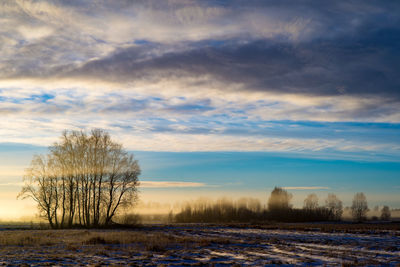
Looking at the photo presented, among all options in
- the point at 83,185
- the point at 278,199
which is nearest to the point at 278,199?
the point at 278,199

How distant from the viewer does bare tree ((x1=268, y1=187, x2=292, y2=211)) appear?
481 ft

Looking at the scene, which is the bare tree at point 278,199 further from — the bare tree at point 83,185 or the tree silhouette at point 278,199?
the bare tree at point 83,185

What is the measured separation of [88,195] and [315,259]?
156 ft

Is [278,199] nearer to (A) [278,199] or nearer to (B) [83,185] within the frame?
(A) [278,199]

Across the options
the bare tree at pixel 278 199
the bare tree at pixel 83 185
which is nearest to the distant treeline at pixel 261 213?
the bare tree at pixel 278 199

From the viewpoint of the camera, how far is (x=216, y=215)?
5389 inches

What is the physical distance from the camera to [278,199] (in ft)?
506

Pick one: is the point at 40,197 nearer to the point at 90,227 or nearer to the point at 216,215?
the point at 90,227

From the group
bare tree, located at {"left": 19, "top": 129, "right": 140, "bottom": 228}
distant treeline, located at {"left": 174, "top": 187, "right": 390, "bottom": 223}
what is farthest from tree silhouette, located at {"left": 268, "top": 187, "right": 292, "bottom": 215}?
bare tree, located at {"left": 19, "top": 129, "right": 140, "bottom": 228}

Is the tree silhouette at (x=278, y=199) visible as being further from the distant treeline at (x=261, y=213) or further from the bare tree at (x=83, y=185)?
the bare tree at (x=83, y=185)

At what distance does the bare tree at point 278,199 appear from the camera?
5778 inches

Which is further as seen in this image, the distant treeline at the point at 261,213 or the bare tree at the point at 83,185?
the distant treeline at the point at 261,213

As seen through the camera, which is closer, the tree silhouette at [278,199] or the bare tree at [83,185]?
the bare tree at [83,185]

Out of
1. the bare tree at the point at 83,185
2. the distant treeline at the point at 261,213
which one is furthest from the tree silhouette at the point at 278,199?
the bare tree at the point at 83,185
